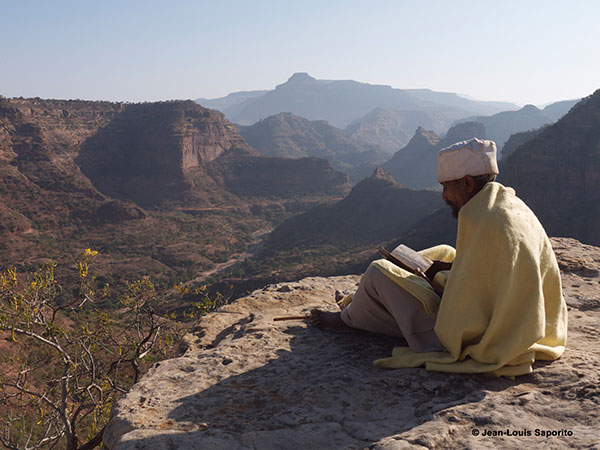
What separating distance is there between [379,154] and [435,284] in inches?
6632

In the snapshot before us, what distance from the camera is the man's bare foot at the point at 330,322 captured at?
11.8 ft

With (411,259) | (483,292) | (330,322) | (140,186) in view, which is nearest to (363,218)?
(140,186)

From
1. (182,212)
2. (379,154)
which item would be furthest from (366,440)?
(379,154)

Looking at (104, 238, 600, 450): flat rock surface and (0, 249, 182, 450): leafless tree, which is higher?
(104, 238, 600, 450): flat rock surface

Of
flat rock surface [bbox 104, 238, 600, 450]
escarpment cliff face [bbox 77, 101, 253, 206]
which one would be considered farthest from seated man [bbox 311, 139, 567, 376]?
escarpment cliff face [bbox 77, 101, 253, 206]

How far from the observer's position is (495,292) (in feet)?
7.97

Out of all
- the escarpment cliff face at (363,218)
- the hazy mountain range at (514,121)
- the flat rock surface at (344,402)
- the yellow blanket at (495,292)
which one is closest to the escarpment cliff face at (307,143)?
the hazy mountain range at (514,121)

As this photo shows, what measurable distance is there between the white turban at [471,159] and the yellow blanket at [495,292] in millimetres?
126

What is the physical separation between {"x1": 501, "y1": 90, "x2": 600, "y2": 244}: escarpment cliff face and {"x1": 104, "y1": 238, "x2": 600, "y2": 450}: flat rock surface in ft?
103

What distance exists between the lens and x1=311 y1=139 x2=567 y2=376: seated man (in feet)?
7.80

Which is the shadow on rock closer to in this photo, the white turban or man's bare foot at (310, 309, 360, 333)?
man's bare foot at (310, 309, 360, 333)

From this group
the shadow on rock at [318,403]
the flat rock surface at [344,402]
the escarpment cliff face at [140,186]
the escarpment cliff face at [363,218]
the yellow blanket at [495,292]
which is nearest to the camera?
the flat rock surface at [344,402]

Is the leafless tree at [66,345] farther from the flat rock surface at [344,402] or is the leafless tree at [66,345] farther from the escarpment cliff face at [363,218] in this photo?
the escarpment cliff face at [363,218]

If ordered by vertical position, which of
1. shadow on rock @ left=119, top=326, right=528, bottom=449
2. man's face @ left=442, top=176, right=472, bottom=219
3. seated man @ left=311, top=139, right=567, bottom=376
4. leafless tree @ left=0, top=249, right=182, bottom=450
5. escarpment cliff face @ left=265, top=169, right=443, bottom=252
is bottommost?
escarpment cliff face @ left=265, top=169, right=443, bottom=252
